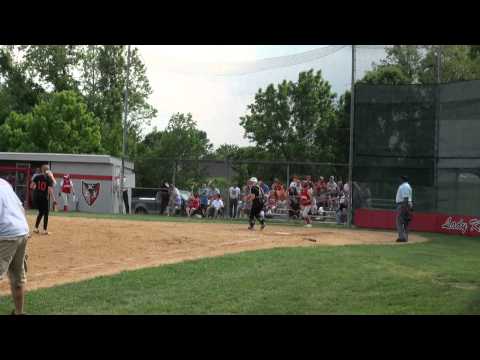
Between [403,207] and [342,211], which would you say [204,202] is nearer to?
[342,211]

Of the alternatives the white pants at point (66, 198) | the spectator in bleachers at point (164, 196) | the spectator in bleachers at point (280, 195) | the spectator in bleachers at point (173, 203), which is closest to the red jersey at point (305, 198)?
the spectator in bleachers at point (280, 195)

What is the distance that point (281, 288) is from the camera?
1007 centimetres

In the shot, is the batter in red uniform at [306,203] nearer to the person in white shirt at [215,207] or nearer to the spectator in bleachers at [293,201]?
the spectator in bleachers at [293,201]

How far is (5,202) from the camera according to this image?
757cm

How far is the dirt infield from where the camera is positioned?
12.1 meters

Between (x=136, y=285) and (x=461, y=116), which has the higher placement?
(x=461, y=116)

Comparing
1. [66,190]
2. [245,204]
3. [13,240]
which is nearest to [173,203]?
[245,204]

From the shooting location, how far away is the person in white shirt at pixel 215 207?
29922 mm

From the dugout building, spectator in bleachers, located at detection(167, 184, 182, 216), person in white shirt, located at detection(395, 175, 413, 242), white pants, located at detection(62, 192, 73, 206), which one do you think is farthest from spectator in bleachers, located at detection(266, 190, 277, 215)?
white pants, located at detection(62, 192, 73, 206)

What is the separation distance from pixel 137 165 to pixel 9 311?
2657cm

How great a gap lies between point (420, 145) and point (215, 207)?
9.91 metres

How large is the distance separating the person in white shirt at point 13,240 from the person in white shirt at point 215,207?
22.0 metres
